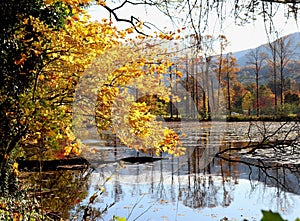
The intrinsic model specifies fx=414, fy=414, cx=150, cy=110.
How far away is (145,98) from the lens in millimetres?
6527

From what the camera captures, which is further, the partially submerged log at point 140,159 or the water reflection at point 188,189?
the partially submerged log at point 140,159

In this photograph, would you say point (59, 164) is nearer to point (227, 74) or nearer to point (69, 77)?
point (69, 77)

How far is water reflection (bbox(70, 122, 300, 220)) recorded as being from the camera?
5.92m

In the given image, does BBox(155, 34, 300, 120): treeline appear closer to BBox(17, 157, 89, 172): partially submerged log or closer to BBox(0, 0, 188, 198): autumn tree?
BBox(17, 157, 89, 172): partially submerged log

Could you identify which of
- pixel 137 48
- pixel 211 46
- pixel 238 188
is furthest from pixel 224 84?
pixel 211 46

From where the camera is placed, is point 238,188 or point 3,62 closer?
point 3,62

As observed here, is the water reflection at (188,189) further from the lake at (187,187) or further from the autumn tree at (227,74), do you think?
the autumn tree at (227,74)

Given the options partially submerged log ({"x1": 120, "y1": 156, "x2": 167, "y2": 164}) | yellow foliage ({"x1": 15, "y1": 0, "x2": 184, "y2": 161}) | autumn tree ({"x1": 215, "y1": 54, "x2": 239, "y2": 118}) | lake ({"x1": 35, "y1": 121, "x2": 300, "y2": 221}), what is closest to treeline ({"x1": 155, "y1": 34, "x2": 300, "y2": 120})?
autumn tree ({"x1": 215, "y1": 54, "x2": 239, "y2": 118})

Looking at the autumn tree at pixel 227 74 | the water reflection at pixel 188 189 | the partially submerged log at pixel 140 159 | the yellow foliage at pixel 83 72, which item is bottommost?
the water reflection at pixel 188 189

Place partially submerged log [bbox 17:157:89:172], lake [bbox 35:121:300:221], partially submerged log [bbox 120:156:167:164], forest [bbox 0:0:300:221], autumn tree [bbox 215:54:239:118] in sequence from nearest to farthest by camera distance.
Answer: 1. forest [bbox 0:0:300:221]
2. lake [bbox 35:121:300:221]
3. partially submerged log [bbox 17:157:89:172]
4. partially submerged log [bbox 120:156:167:164]
5. autumn tree [bbox 215:54:239:118]

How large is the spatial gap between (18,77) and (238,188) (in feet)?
16.1

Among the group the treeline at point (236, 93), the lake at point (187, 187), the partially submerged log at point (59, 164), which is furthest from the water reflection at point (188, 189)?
the treeline at point (236, 93)

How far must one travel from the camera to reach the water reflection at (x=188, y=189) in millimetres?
5918

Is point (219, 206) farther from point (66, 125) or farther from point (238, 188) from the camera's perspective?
point (66, 125)
